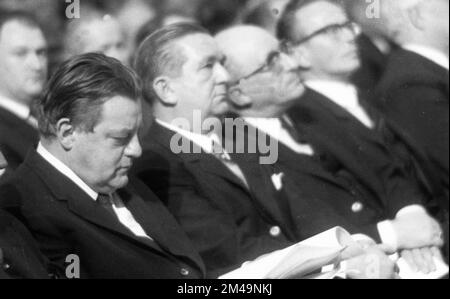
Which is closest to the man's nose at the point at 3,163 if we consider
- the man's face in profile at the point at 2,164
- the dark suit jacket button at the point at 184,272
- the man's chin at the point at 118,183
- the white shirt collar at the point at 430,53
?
the man's face in profile at the point at 2,164

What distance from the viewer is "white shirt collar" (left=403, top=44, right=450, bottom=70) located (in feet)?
12.1

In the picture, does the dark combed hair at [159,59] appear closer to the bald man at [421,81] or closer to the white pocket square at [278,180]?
the white pocket square at [278,180]

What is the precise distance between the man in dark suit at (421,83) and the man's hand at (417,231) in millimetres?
65

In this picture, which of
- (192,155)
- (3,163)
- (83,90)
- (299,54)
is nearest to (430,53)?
(299,54)

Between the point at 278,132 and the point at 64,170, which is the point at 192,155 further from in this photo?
the point at 64,170

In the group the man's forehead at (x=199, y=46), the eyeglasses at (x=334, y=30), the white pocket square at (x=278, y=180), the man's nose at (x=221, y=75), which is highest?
the eyeglasses at (x=334, y=30)

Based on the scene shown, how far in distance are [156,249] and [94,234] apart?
21 centimetres

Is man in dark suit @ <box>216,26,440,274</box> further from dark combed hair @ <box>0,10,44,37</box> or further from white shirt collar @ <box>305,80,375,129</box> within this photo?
dark combed hair @ <box>0,10,44,37</box>

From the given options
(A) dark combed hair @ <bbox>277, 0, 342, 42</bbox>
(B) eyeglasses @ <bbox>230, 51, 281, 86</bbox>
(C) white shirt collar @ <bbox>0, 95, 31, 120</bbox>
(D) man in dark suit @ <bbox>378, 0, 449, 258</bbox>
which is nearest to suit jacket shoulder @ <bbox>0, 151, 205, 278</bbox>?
(C) white shirt collar @ <bbox>0, 95, 31, 120</bbox>

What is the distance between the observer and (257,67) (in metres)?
3.54

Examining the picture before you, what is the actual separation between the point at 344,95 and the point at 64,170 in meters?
1.04

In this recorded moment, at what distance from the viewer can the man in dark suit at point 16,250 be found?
3.17m

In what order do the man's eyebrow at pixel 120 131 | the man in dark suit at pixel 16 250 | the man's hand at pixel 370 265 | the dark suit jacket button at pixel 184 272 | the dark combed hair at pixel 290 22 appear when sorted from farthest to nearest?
the dark combed hair at pixel 290 22
the man's hand at pixel 370 265
the dark suit jacket button at pixel 184 272
the man's eyebrow at pixel 120 131
the man in dark suit at pixel 16 250
